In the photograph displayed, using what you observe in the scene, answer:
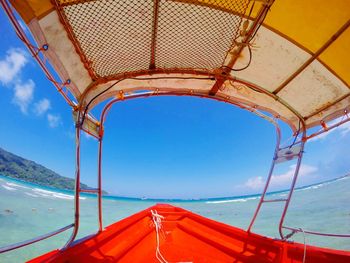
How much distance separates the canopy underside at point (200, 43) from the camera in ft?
6.13

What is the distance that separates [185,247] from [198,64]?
10.4 ft

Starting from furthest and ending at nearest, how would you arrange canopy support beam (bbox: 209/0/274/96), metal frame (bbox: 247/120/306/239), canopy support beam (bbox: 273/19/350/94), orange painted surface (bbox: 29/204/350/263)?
1. metal frame (bbox: 247/120/306/239)
2. orange painted surface (bbox: 29/204/350/263)
3. canopy support beam (bbox: 273/19/350/94)
4. canopy support beam (bbox: 209/0/274/96)

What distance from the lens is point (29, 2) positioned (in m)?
1.58

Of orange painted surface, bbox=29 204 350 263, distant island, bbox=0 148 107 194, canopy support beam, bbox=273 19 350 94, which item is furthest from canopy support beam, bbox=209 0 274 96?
distant island, bbox=0 148 107 194

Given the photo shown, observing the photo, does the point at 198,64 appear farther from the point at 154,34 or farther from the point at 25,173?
the point at 25,173

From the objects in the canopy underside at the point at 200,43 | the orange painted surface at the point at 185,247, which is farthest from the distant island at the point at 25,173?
the canopy underside at the point at 200,43

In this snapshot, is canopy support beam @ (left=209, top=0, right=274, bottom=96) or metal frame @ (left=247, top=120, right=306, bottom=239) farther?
metal frame @ (left=247, top=120, right=306, bottom=239)

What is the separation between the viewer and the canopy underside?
1.87 m

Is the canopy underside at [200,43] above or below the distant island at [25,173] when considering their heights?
below

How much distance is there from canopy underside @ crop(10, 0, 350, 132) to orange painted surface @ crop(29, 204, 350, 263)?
6.17 feet

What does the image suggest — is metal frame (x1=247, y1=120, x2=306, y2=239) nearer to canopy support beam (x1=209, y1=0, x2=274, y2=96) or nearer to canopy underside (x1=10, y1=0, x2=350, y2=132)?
canopy underside (x1=10, y1=0, x2=350, y2=132)

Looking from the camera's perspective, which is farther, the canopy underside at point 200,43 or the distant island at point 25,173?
the distant island at point 25,173

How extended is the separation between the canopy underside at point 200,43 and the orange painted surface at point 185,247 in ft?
6.17

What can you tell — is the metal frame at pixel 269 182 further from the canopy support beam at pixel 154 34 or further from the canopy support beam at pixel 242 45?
the canopy support beam at pixel 154 34
